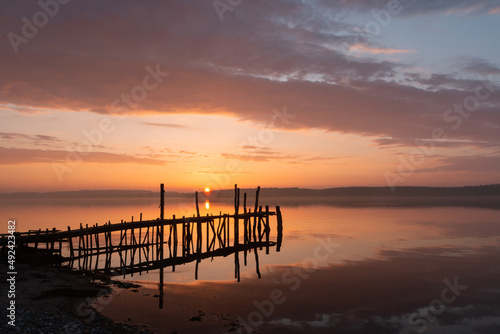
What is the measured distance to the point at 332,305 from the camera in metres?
18.2

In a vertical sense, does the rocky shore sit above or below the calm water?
above

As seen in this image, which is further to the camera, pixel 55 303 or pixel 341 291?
pixel 341 291

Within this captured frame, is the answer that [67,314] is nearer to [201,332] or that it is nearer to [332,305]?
[201,332]

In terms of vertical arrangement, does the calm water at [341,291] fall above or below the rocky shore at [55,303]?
below

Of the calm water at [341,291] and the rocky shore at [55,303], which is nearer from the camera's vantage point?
the rocky shore at [55,303]

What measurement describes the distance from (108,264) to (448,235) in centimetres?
3781

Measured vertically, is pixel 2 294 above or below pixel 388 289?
above

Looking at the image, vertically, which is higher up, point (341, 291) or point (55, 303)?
point (55, 303)

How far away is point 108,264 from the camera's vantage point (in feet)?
91.1

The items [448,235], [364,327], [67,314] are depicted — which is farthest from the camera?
[448,235]

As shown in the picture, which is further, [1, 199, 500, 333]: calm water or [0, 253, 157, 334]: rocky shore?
[1, 199, 500, 333]: calm water

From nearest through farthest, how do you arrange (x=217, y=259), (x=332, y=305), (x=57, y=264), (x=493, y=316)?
(x=493, y=316), (x=332, y=305), (x=57, y=264), (x=217, y=259)

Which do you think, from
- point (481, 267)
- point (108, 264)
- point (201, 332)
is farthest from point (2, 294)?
point (481, 267)

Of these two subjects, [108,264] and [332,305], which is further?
[108,264]
